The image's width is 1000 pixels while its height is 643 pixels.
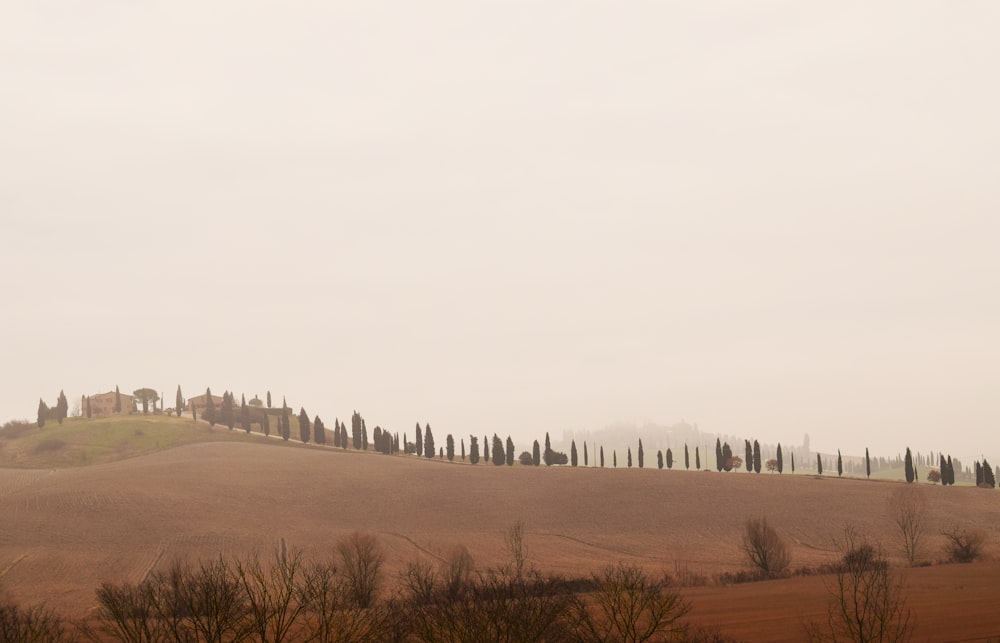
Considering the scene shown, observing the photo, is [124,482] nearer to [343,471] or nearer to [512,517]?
[343,471]

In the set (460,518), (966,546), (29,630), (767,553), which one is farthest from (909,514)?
(29,630)

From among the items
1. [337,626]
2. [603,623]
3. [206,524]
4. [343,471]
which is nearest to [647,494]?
[343,471]

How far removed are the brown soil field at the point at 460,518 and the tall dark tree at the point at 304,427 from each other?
43.2 m

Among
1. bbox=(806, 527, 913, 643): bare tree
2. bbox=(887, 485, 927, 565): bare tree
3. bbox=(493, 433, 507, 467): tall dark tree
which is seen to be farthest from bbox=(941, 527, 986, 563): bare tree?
bbox=(493, 433, 507, 467): tall dark tree

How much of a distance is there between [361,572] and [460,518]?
Answer: 1517 inches

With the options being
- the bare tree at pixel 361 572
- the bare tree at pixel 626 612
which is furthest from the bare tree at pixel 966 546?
the bare tree at pixel 361 572

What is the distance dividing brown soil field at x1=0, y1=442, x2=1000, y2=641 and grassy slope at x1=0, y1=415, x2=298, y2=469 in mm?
26989

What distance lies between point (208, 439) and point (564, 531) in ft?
303

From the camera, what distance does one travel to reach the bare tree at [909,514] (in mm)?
80750

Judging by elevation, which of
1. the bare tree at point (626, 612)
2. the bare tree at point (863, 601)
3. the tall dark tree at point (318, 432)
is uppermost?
the tall dark tree at point (318, 432)

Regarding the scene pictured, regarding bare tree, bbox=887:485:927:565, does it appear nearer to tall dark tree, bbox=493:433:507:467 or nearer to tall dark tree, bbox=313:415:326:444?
tall dark tree, bbox=493:433:507:467

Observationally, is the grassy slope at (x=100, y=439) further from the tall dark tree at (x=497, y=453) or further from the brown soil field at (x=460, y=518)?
the tall dark tree at (x=497, y=453)

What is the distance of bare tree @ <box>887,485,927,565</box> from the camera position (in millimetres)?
80750

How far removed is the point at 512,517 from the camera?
97.3 meters
